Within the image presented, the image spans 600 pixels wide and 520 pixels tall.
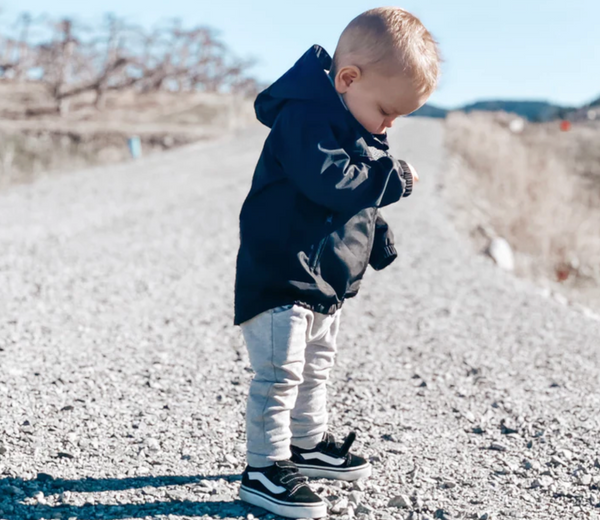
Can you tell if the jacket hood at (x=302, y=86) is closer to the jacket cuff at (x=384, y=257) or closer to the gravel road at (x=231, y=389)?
the jacket cuff at (x=384, y=257)

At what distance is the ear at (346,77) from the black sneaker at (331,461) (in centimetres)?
113

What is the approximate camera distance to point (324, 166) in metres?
1.87

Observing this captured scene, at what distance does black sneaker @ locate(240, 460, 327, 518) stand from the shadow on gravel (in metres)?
0.06

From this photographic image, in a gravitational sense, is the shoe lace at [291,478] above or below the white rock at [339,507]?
above

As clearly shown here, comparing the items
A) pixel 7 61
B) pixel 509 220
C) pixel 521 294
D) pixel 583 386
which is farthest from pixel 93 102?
pixel 583 386

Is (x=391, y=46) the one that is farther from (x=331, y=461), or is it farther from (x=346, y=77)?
(x=331, y=461)

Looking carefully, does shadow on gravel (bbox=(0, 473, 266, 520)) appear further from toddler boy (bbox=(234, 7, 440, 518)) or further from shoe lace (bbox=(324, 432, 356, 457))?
shoe lace (bbox=(324, 432, 356, 457))

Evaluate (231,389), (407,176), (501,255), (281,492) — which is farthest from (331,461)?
(501,255)

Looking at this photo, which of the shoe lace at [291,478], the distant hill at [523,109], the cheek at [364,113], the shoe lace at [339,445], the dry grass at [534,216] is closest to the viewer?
the cheek at [364,113]

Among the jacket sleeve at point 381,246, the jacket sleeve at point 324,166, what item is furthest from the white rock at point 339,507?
the jacket sleeve at point 324,166

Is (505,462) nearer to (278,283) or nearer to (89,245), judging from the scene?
(278,283)

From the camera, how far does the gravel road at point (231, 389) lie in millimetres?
2254

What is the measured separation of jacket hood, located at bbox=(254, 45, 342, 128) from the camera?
1.96 meters

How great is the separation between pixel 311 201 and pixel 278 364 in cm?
48
